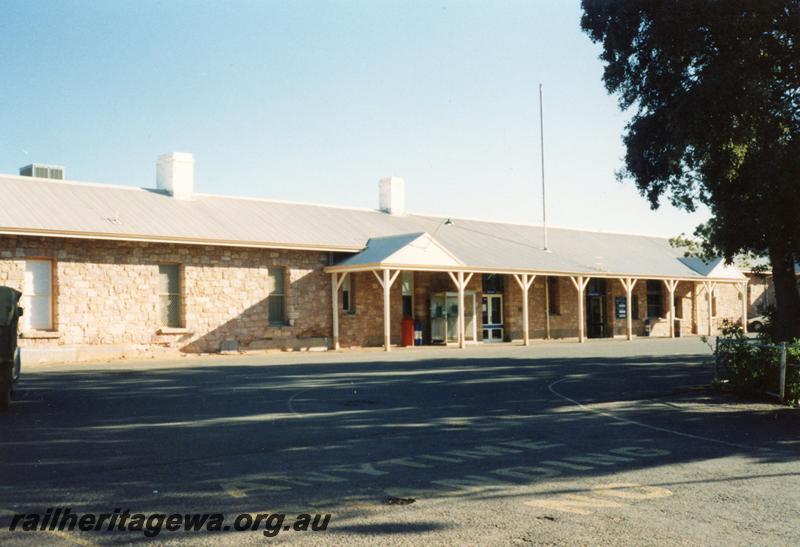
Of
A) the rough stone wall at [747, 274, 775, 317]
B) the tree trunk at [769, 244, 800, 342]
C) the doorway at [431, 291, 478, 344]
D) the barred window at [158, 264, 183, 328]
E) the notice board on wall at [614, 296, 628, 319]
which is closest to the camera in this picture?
the tree trunk at [769, 244, 800, 342]

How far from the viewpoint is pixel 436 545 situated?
509 cm

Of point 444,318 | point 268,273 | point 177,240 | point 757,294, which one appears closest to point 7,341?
point 177,240

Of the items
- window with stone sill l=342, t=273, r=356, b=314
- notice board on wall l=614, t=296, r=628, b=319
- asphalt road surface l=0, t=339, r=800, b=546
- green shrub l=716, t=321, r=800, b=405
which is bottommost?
asphalt road surface l=0, t=339, r=800, b=546

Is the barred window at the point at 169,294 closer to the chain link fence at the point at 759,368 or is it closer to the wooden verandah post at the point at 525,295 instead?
the wooden verandah post at the point at 525,295

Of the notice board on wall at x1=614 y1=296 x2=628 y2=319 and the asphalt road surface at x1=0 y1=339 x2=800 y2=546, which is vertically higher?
the notice board on wall at x1=614 y1=296 x2=628 y2=319

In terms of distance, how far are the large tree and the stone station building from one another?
12.3 meters

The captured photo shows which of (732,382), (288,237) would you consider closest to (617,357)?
(732,382)

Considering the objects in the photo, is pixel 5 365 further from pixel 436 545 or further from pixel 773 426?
pixel 773 426

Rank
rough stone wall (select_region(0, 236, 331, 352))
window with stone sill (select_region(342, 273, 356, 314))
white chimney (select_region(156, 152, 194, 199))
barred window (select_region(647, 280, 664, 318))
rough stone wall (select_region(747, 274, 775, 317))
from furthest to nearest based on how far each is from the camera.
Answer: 1. rough stone wall (select_region(747, 274, 775, 317))
2. barred window (select_region(647, 280, 664, 318))
3. window with stone sill (select_region(342, 273, 356, 314))
4. white chimney (select_region(156, 152, 194, 199))
5. rough stone wall (select_region(0, 236, 331, 352))

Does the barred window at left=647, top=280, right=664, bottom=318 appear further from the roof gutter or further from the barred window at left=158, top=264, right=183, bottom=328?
the barred window at left=158, top=264, right=183, bottom=328

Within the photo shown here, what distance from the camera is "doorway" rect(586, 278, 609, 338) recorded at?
3741 centimetres

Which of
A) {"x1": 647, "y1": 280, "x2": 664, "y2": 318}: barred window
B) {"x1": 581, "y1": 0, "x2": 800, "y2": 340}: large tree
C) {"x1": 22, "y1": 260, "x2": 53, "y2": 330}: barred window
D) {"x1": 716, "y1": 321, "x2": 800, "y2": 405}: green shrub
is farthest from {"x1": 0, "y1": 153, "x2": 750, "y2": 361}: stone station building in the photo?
{"x1": 716, "y1": 321, "x2": 800, "y2": 405}: green shrub

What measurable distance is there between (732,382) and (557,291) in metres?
21.8

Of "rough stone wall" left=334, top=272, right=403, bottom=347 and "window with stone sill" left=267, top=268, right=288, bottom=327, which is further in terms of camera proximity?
"rough stone wall" left=334, top=272, right=403, bottom=347
